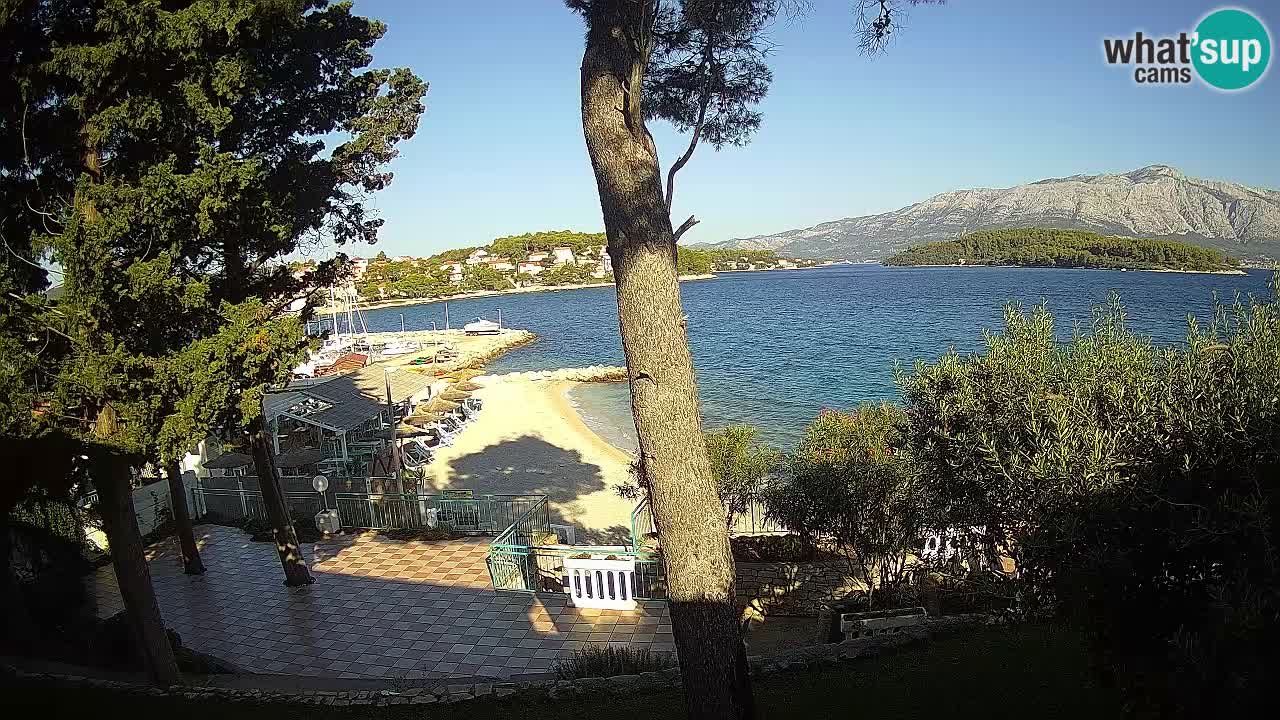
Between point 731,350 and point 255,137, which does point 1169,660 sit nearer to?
point 255,137

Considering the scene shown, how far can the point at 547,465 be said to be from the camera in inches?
753

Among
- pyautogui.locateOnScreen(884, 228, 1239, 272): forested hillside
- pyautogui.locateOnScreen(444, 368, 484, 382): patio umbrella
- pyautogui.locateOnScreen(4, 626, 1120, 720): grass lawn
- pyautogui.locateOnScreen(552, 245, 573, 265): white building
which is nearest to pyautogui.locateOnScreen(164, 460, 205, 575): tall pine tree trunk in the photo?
pyautogui.locateOnScreen(4, 626, 1120, 720): grass lawn

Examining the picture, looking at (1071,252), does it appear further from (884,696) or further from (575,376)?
(884,696)

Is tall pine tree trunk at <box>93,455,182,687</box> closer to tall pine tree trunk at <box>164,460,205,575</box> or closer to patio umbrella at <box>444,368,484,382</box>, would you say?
tall pine tree trunk at <box>164,460,205,575</box>

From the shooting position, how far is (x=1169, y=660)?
345 cm

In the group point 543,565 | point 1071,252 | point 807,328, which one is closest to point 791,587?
point 543,565

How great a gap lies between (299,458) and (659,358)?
14128 millimetres

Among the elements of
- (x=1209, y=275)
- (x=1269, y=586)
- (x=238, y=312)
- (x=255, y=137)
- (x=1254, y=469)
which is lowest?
(x=1209, y=275)

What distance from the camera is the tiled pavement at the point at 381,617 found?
24.0 ft

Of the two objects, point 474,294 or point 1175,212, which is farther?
point 1175,212

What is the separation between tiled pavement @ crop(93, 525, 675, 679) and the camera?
7.32 meters

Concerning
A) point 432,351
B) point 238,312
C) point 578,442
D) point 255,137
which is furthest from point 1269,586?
point 432,351

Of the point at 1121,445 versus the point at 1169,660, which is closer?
the point at 1169,660

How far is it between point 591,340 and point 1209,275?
82210 millimetres
